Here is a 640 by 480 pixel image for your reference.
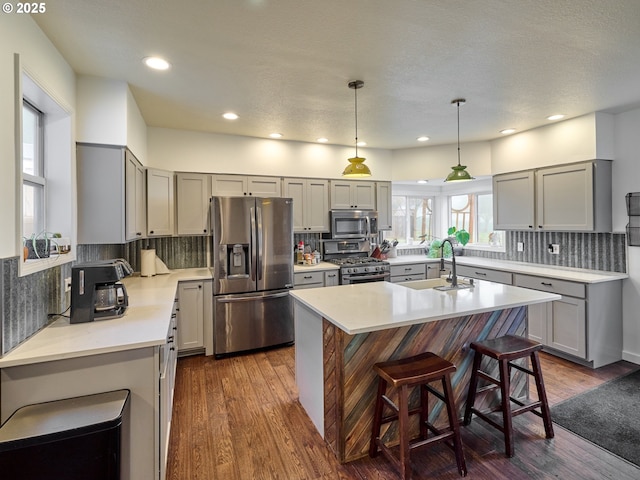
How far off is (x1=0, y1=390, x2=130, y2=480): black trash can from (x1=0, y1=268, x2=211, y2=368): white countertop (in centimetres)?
23

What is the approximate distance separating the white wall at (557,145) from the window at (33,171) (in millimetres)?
4755

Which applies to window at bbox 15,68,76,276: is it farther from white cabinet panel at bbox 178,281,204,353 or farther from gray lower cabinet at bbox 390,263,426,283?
gray lower cabinet at bbox 390,263,426,283

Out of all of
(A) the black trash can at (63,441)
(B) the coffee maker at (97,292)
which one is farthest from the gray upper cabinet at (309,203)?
(A) the black trash can at (63,441)

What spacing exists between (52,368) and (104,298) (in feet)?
2.01

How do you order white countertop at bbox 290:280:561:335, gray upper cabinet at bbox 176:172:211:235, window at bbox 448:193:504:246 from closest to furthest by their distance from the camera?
white countertop at bbox 290:280:561:335
gray upper cabinet at bbox 176:172:211:235
window at bbox 448:193:504:246

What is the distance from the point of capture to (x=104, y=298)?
2119mm

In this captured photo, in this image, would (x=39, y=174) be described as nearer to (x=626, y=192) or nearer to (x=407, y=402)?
(x=407, y=402)

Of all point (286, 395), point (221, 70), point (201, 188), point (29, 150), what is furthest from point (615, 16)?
point (201, 188)

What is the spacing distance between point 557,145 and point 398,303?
9.89ft

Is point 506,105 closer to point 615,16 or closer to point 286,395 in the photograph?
point 615,16

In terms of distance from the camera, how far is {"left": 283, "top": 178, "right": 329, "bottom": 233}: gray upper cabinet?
441cm

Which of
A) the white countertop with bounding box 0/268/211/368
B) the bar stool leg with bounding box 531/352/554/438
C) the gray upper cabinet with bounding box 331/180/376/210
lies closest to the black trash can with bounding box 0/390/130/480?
the white countertop with bounding box 0/268/211/368

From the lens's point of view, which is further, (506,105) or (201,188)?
(201,188)

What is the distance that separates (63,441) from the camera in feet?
4.45
